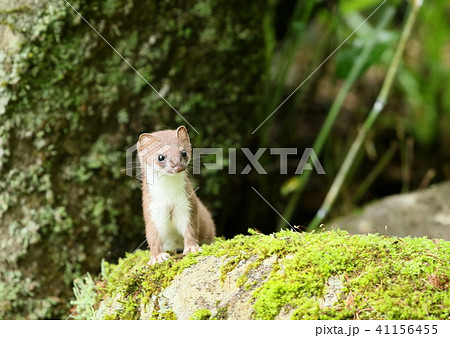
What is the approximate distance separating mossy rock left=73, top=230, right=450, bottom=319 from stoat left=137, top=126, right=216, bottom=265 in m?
0.11

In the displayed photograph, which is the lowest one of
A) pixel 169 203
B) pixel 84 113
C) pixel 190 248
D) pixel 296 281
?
pixel 296 281

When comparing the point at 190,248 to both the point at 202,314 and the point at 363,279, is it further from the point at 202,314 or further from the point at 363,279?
the point at 363,279

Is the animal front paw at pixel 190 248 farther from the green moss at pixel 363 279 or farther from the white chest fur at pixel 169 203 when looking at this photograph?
the green moss at pixel 363 279

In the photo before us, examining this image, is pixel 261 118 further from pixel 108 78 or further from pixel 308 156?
pixel 108 78

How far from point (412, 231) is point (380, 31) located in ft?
4.68

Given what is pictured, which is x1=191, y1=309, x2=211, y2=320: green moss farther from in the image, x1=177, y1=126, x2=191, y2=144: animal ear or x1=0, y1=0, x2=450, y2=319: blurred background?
x1=0, y1=0, x2=450, y2=319: blurred background

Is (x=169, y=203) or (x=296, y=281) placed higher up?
(x=169, y=203)

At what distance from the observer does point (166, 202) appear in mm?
2346

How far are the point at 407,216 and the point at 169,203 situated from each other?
88.8 inches

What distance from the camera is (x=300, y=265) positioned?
1955mm

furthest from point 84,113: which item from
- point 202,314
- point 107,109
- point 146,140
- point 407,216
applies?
point 407,216

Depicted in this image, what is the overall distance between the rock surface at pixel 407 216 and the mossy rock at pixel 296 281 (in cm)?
179

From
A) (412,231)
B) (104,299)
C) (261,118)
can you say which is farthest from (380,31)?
(104,299)

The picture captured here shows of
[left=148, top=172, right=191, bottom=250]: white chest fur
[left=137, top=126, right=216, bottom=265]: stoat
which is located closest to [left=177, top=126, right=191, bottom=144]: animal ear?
[left=137, top=126, right=216, bottom=265]: stoat
